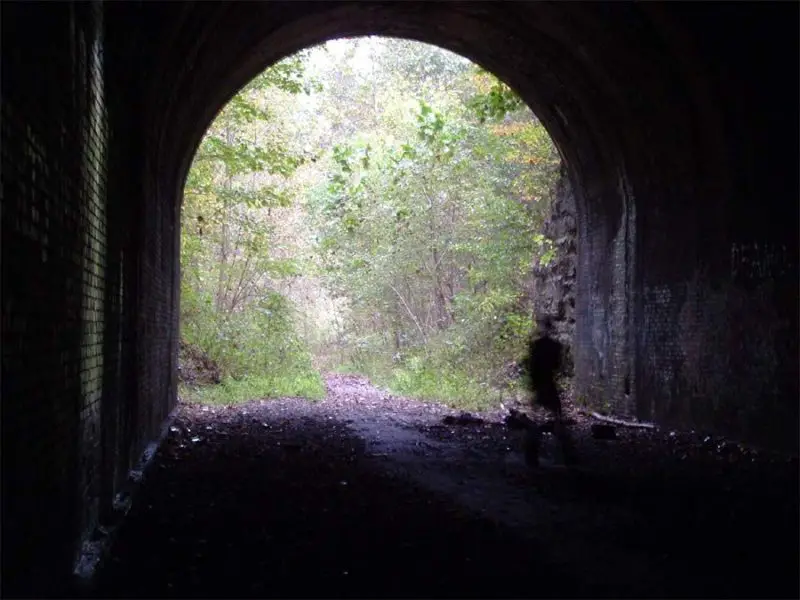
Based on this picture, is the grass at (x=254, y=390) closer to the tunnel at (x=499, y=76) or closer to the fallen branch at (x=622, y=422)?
the tunnel at (x=499, y=76)

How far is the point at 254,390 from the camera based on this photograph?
18.2 m

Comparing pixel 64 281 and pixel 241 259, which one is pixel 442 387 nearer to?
pixel 241 259

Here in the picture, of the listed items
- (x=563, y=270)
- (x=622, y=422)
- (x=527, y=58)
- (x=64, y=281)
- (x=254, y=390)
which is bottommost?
(x=254, y=390)

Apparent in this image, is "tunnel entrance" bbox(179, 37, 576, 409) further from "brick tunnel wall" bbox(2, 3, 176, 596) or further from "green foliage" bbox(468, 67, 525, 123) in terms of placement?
"brick tunnel wall" bbox(2, 3, 176, 596)

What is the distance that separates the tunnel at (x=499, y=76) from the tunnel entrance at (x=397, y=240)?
82.7 inches

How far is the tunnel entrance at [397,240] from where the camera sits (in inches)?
691

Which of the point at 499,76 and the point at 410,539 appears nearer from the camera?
the point at 410,539

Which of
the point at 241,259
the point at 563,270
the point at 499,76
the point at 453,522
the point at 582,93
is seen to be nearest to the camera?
the point at 453,522

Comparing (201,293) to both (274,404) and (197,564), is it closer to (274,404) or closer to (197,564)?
(274,404)

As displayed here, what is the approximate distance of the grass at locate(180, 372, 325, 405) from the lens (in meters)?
16.7

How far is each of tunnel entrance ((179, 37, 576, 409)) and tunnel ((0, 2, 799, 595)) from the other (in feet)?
6.90

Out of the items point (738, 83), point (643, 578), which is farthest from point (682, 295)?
point (643, 578)

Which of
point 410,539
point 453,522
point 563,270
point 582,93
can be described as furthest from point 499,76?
point 410,539

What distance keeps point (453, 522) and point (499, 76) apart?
34.4ft
